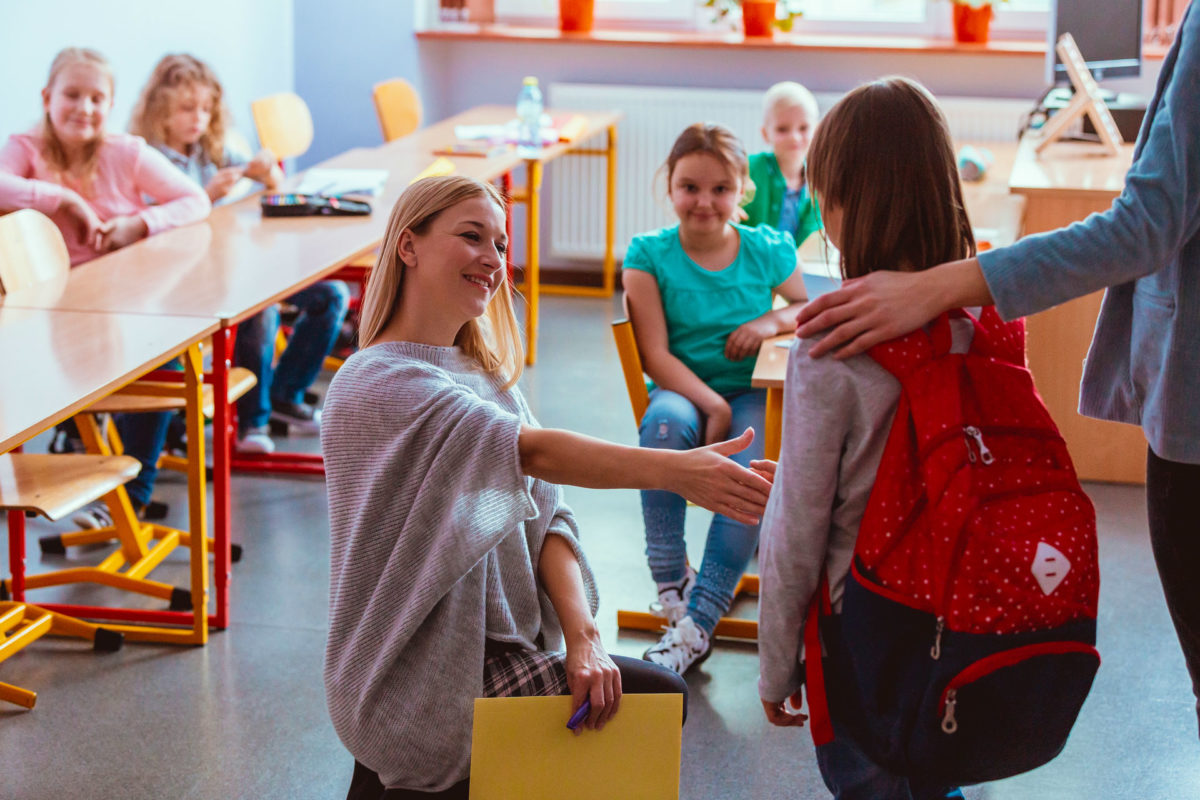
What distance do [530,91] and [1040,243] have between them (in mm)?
3478

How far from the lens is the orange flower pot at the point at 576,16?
5479 mm

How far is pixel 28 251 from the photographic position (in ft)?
8.86

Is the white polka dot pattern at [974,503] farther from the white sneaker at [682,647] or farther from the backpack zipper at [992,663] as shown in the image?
the white sneaker at [682,647]

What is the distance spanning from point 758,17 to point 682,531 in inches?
135

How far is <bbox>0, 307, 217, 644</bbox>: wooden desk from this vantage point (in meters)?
1.95

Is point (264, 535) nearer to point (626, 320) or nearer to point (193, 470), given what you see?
point (193, 470)

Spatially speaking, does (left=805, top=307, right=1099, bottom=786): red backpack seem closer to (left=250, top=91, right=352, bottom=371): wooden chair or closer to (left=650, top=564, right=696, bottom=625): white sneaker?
(left=650, top=564, right=696, bottom=625): white sneaker

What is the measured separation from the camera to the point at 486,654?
147 centimetres

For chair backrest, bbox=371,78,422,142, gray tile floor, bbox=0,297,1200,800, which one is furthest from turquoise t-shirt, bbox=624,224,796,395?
chair backrest, bbox=371,78,422,142

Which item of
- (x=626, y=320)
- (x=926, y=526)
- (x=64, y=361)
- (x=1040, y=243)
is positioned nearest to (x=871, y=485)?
(x=926, y=526)

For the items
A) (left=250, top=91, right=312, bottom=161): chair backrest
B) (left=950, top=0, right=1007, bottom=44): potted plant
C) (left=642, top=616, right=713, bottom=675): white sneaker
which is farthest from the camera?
(left=950, top=0, right=1007, bottom=44): potted plant

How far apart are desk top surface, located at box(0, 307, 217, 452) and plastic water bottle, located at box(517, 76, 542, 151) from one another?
2217mm

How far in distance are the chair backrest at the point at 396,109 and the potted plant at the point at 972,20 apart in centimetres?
224

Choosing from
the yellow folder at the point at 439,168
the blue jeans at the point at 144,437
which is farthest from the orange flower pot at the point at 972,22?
the blue jeans at the point at 144,437
